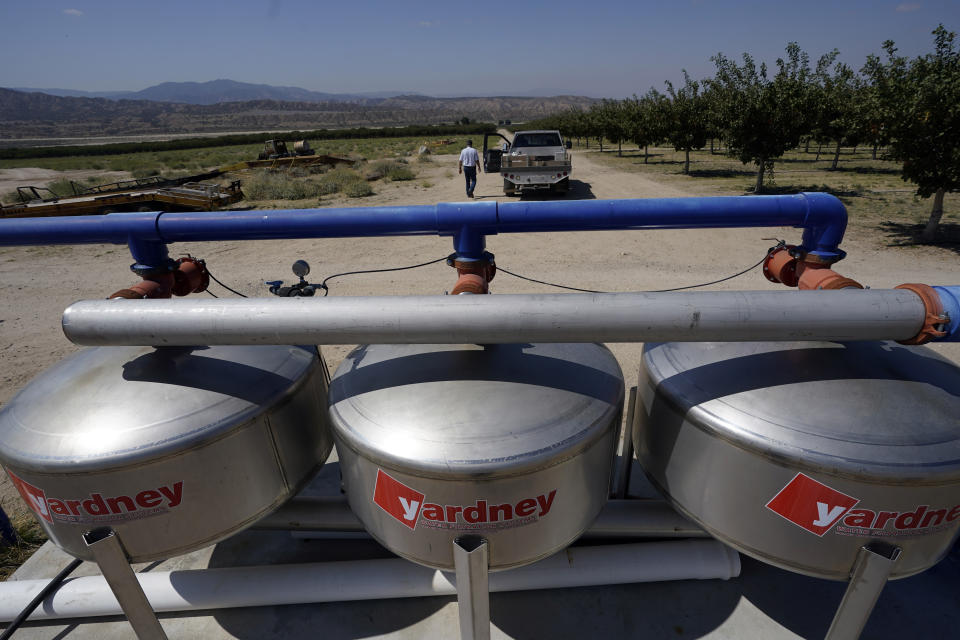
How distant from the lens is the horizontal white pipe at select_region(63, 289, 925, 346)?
2.15 meters

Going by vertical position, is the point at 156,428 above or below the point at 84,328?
below

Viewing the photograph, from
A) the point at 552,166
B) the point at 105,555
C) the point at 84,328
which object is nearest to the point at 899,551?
the point at 105,555

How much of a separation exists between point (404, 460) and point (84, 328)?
1.63 m

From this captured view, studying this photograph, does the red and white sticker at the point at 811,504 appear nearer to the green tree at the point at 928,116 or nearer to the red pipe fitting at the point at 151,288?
the red pipe fitting at the point at 151,288

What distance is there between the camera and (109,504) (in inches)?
91.4

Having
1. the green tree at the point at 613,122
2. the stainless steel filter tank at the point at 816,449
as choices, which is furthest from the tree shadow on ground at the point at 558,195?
the green tree at the point at 613,122

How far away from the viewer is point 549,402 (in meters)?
2.35

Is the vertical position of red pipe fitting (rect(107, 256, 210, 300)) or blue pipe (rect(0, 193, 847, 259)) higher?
blue pipe (rect(0, 193, 847, 259))

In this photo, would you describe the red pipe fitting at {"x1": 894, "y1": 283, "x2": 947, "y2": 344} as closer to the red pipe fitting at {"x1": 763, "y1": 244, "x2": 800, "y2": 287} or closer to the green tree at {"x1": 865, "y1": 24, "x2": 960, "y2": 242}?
the red pipe fitting at {"x1": 763, "y1": 244, "x2": 800, "y2": 287}

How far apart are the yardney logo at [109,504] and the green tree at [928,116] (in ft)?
48.5

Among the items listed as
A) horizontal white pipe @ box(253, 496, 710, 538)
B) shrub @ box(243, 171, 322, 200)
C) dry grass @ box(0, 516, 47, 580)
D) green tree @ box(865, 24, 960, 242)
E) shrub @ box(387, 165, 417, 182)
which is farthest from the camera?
shrub @ box(387, 165, 417, 182)

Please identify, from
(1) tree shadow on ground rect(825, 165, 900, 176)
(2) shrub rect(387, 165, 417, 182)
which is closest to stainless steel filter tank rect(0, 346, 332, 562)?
(2) shrub rect(387, 165, 417, 182)

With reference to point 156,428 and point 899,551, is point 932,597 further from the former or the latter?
point 156,428

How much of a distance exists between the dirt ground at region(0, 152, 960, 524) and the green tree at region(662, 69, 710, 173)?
13.6 metres
